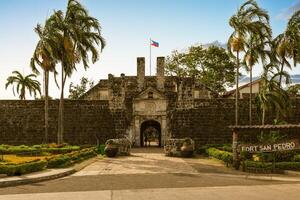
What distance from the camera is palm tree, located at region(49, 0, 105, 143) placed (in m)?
23.8

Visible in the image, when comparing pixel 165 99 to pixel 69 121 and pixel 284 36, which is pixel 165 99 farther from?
pixel 284 36

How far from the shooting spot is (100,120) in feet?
89.9

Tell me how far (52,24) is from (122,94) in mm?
6873

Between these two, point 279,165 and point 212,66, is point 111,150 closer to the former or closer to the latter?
point 279,165

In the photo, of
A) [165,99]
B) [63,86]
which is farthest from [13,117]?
[165,99]

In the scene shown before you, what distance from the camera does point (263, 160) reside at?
1612cm

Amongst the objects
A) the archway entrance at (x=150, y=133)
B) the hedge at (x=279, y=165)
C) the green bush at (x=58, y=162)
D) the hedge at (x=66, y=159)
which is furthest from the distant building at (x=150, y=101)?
the hedge at (x=279, y=165)

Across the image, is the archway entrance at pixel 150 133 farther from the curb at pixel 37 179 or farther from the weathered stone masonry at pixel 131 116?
the curb at pixel 37 179

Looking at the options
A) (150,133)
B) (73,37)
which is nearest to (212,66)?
(150,133)

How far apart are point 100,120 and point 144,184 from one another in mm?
15713

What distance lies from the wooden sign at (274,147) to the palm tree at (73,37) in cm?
1196

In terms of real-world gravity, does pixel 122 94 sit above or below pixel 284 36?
below

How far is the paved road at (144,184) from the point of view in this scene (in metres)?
10.4

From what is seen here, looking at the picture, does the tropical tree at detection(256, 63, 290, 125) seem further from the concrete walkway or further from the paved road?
the concrete walkway
